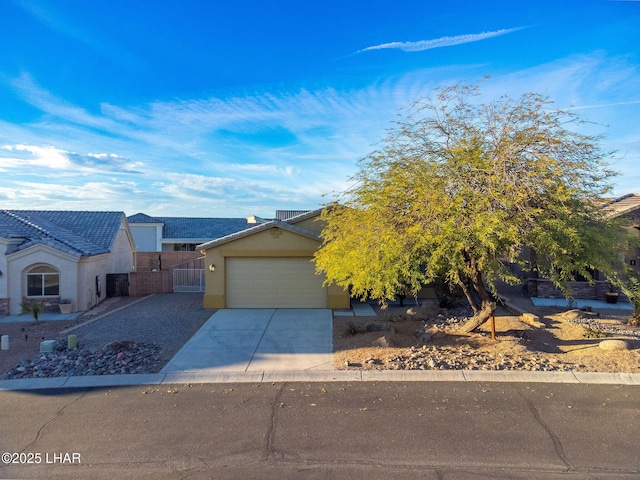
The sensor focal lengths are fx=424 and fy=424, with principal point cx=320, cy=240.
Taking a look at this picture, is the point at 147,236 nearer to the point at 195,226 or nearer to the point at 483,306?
the point at 195,226

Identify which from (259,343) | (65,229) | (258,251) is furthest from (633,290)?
(65,229)

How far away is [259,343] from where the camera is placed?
11.2 meters

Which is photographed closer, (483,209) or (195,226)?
(483,209)

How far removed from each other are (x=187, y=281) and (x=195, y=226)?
2378cm

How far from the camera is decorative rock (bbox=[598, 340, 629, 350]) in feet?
31.6

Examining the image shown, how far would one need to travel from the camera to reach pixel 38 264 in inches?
672

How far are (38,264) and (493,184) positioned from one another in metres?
17.2

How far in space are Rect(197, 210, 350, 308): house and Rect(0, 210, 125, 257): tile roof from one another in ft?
19.4

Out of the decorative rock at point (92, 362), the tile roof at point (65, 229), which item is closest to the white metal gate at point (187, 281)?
the tile roof at point (65, 229)

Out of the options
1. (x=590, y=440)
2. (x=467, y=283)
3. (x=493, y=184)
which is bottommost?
(x=590, y=440)

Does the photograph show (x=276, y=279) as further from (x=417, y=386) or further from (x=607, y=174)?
(x=607, y=174)

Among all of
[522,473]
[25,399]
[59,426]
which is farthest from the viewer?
[25,399]

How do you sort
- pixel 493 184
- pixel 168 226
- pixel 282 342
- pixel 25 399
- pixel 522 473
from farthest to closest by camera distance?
pixel 168 226 → pixel 282 342 → pixel 493 184 → pixel 25 399 → pixel 522 473

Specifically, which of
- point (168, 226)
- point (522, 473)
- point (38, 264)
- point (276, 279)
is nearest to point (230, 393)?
point (522, 473)
